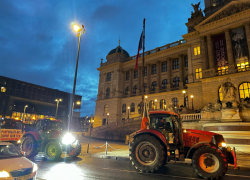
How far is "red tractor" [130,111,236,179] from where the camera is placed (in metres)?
6.18

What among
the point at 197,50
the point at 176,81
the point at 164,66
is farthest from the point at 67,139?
the point at 164,66

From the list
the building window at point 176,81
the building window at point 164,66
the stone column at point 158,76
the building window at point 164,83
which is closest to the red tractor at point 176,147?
the building window at point 176,81

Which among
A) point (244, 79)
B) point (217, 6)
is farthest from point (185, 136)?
point (217, 6)

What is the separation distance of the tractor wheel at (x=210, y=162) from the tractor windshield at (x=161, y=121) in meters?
1.54

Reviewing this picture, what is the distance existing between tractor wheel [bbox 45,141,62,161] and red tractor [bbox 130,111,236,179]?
5.03 m

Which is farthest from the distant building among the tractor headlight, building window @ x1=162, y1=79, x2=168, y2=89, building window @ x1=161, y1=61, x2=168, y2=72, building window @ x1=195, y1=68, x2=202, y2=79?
the tractor headlight

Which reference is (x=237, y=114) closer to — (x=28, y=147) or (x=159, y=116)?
(x=159, y=116)

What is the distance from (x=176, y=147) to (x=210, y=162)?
1.35 meters

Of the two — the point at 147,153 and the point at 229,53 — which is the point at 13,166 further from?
the point at 229,53

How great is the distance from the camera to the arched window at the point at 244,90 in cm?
2585

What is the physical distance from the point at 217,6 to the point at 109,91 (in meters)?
35.5

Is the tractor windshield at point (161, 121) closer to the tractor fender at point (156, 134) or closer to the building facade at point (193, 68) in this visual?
the tractor fender at point (156, 134)

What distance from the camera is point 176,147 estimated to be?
7.00m

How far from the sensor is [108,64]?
53.8 metres
